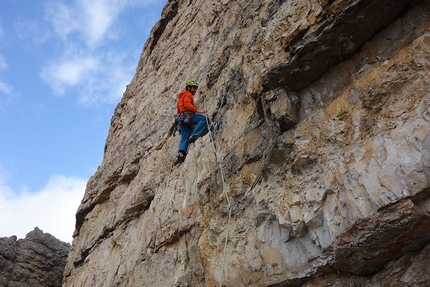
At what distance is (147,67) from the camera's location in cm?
1353

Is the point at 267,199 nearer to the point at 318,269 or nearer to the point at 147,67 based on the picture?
the point at 318,269

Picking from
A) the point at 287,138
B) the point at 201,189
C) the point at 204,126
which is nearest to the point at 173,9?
the point at 204,126

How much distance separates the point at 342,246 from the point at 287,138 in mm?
1488

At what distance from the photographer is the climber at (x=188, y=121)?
280 inches

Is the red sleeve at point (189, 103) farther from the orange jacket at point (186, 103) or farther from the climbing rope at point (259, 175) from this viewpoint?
the climbing rope at point (259, 175)

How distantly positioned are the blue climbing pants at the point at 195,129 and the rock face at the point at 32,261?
9.51 meters

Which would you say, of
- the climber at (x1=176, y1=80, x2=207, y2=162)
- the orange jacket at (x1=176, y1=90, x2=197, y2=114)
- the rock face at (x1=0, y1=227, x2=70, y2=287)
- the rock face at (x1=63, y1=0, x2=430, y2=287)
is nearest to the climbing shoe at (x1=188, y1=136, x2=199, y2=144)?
the climber at (x1=176, y1=80, x2=207, y2=162)

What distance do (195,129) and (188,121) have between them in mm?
358

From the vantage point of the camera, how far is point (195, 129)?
280 inches

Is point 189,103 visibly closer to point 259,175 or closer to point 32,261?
point 259,175

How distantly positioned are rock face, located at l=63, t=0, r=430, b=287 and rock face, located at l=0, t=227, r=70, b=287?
7270 millimetres

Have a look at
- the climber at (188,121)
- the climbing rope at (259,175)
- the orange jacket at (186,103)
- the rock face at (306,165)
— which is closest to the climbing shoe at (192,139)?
the climber at (188,121)

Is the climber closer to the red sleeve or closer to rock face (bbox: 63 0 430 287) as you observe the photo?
the red sleeve

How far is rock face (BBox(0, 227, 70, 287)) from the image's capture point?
1305cm
